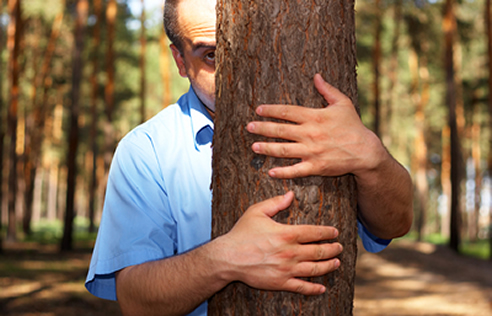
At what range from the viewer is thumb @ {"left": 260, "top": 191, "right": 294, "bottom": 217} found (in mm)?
1564

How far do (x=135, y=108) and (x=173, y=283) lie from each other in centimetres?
3216

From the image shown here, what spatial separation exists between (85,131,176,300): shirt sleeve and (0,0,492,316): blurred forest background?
22.5 ft

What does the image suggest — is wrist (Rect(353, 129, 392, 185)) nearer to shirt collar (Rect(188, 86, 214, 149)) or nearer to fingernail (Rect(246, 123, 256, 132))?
fingernail (Rect(246, 123, 256, 132))

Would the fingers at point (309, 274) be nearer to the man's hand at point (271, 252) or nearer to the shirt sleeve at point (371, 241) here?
the man's hand at point (271, 252)

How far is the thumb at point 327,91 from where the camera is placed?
1.63 meters

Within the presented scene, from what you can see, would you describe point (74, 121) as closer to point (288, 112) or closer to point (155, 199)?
point (155, 199)

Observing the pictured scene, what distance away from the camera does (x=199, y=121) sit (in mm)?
2059

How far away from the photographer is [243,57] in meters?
1.71

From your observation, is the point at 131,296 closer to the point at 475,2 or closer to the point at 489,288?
the point at 489,288

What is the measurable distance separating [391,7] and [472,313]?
18940 millimetres

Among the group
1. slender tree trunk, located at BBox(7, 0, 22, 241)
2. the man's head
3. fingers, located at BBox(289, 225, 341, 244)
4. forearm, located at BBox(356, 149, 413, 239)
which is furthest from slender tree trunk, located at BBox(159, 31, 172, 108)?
fingers, located at BBox(289, 225, 341, 244)

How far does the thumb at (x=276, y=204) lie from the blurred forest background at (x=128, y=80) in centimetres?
1535

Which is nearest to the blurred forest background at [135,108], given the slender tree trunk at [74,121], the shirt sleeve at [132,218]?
the slender tree trunk at [74,121]

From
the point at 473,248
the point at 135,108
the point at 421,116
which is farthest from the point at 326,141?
the point at 135,108
